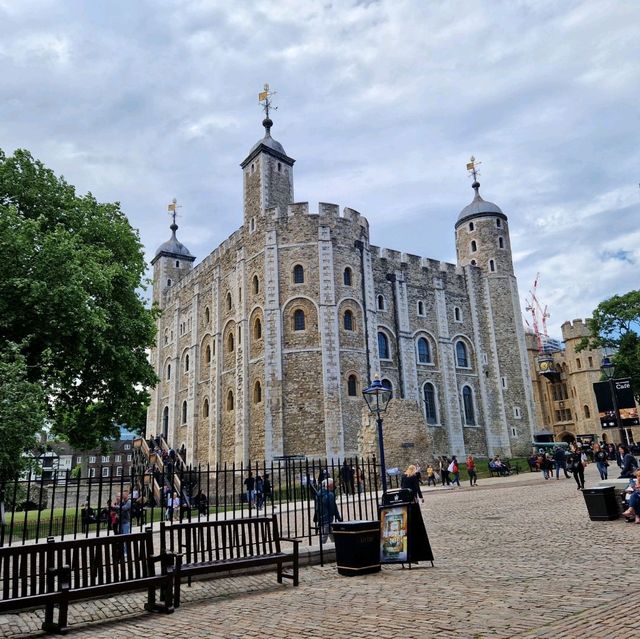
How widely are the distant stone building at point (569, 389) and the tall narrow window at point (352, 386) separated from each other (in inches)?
1496

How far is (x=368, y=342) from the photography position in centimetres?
3394

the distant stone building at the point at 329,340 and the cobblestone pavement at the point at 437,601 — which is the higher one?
the distant stone building at the point at 329,340

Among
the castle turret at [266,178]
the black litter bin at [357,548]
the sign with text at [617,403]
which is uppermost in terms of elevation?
the castle turret at [266,178]

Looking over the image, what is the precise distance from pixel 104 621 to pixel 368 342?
28.3 meters

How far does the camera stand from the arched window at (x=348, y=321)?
33.5 meters

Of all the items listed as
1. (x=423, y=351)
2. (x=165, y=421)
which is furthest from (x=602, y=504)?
(x=165, y=421)

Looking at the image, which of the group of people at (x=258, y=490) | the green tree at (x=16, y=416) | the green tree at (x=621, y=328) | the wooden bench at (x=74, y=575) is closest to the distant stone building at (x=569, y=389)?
the green tree at (x=621, y=328)

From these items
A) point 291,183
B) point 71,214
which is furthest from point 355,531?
point 291,183

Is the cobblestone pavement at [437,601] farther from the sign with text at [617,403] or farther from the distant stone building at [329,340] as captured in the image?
the distant stone building at [329,340]

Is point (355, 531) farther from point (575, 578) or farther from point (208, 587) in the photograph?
point (575, 578)

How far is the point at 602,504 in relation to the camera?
11.6 meters

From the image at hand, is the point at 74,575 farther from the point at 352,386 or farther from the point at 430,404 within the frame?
Answer: the point at 430,404

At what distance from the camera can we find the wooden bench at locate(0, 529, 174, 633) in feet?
18.9

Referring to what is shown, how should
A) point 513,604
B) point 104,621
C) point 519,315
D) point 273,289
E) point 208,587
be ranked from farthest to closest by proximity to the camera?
point 519,315, point 273,289, point 208,587, point 104,621, point 513,604
